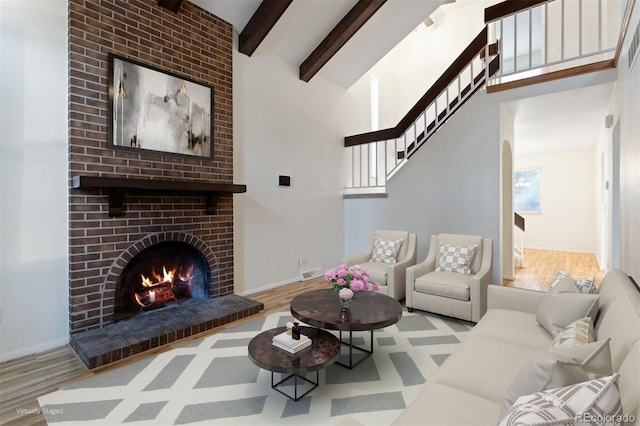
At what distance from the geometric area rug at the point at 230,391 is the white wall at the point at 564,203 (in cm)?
714

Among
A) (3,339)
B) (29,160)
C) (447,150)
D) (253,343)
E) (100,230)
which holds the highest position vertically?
(447,150)

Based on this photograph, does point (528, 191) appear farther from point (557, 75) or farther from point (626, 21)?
point (626, 21)

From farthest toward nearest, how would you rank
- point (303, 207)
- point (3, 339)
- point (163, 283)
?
point (303, 207)
point (163, 283)
point (3, 339)

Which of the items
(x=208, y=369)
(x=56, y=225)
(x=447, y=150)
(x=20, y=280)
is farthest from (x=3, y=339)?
(x=447, y=150)

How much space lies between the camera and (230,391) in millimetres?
2068

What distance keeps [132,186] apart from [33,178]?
72 centimetres

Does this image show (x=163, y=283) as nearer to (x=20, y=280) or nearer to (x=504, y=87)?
(x=20, y=280)

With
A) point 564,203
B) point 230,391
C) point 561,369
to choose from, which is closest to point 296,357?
point 230,391

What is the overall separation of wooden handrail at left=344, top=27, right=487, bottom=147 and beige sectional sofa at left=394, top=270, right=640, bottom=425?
10.4ft

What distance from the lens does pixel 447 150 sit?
4355 mm

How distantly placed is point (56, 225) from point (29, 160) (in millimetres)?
559

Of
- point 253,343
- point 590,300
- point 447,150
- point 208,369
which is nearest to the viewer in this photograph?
point 590,300

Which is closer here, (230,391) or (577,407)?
(577,407)

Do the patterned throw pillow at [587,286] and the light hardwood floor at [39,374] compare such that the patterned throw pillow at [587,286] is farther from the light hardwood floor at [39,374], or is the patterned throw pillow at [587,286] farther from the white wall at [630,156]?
the light hardwood floor at [39,374]
